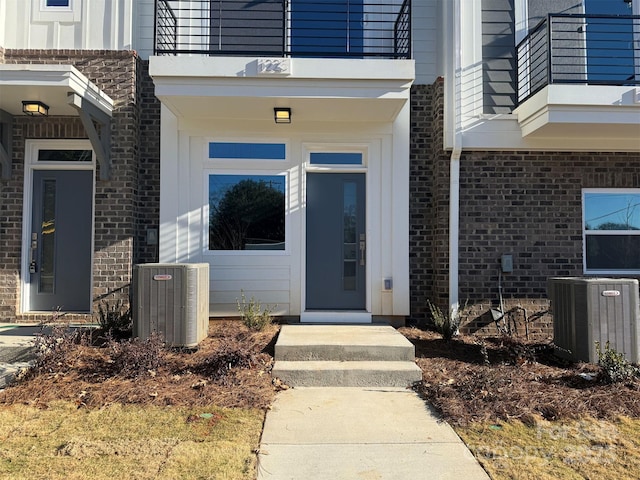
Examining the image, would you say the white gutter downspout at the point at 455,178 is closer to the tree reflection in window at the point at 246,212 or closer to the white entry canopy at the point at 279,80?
the white entry canopy at the point at 279,80

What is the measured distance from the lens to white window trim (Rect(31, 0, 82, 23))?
278 inches

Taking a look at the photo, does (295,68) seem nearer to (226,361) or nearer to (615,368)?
(226,361)

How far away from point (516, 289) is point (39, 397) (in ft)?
20.8

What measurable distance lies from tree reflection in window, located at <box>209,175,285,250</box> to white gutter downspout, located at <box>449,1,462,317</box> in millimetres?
2596

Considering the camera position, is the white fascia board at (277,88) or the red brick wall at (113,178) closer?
the white fascia board at (277,88)

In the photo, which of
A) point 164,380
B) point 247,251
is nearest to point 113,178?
point 247,251

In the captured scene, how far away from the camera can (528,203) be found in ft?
23.5

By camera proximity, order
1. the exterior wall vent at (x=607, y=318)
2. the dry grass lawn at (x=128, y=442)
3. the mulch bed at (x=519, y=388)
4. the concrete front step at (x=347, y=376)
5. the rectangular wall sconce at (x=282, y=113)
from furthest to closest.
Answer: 1. the rectangular wall sconce at (x=282, y=113)
2. the exterior wall vent at (x=607, y=318)
3. the concrete front step at (x=347, y=376)
4. the mulch bed at (x=519, y=388)
5. the dry grass lawn at (x=128, y=442)

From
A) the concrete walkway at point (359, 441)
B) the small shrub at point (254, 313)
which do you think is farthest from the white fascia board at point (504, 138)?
the concrete walkway at point (359, 441)

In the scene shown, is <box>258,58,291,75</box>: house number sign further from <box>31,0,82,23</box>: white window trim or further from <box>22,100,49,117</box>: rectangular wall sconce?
<box>31,0,82,23</box>: white window trim

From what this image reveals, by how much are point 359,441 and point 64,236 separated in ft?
19.2

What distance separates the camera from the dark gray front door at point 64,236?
718cm

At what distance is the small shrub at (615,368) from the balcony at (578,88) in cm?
325

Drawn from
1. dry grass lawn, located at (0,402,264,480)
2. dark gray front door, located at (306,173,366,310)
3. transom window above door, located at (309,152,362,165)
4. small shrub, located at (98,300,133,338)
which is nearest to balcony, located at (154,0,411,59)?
transom window above door, located at (309,152,362,165)
